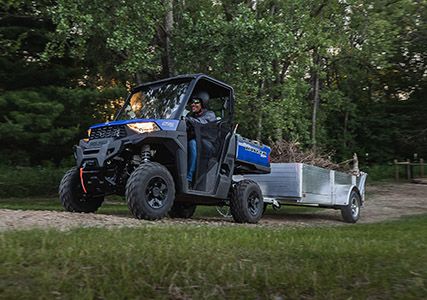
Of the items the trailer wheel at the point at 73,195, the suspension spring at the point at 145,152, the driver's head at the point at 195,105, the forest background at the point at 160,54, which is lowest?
the trailer wheel at the point at 73,195

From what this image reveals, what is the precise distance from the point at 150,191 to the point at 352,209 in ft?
26.6

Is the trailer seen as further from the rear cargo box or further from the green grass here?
the green grass

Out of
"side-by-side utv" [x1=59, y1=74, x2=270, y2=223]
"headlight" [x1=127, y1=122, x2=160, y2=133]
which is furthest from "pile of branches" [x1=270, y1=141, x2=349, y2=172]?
"headlight" [x1=127, y1=122, x2=160, y2=133]

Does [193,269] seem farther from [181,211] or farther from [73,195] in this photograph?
[181,211]

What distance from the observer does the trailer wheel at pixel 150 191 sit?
812 cm

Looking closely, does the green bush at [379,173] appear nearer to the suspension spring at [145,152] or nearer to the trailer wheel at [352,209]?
the trailer wheel at [352,209]

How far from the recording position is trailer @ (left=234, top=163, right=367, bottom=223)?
1274cm

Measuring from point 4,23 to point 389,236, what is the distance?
1640cm

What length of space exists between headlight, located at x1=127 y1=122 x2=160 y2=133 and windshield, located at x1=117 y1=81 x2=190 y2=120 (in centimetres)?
73

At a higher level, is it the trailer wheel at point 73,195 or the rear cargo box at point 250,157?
the rear cargo box at point 250,157

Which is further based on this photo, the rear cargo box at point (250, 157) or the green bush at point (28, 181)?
the green bush at point (28, 181)

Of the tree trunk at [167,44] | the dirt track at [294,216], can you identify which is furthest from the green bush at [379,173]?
the tree trunk at [167,44]

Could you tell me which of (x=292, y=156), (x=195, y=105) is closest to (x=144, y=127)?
(x=195, y=105)

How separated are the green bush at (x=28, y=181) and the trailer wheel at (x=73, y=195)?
1058cm
